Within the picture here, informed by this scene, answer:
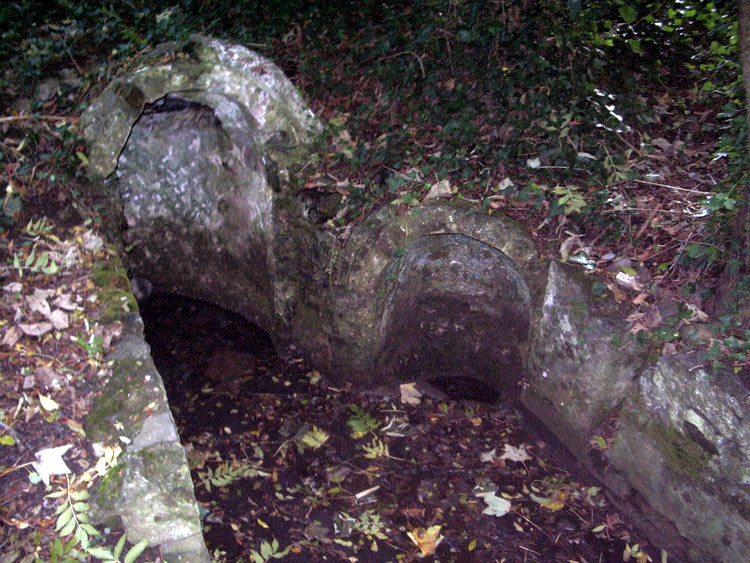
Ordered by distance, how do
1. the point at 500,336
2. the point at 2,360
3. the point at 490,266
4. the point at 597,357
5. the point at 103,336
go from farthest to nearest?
1. the point at 500,336
2. the point at 490,266
3. the point at 597,357
4. the point at 103,336
5. the point at 2,360

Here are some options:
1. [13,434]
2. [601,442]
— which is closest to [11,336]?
[13,434]

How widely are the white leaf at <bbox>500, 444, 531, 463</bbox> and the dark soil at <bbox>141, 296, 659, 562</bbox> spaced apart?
3 cm

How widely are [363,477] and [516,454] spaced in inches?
44.0

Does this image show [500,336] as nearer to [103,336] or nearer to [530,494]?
[530,494]

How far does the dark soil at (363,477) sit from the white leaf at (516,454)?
0.09ft

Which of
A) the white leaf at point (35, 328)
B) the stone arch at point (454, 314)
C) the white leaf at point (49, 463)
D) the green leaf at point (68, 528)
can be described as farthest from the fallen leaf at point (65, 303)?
the stone arch at point (454, 314)

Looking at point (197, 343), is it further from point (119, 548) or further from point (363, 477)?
point (119, 548)

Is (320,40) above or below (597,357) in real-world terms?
above

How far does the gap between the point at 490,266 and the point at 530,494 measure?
162 cm

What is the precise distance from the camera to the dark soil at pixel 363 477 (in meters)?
3.27

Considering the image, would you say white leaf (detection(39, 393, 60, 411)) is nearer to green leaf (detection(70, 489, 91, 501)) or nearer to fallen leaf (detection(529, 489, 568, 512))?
green leaf (detection(70, 489, 91, 501))

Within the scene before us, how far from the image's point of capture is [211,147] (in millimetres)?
5133

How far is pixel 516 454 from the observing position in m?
3.93

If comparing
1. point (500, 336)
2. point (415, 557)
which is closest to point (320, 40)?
point (500, 336)
